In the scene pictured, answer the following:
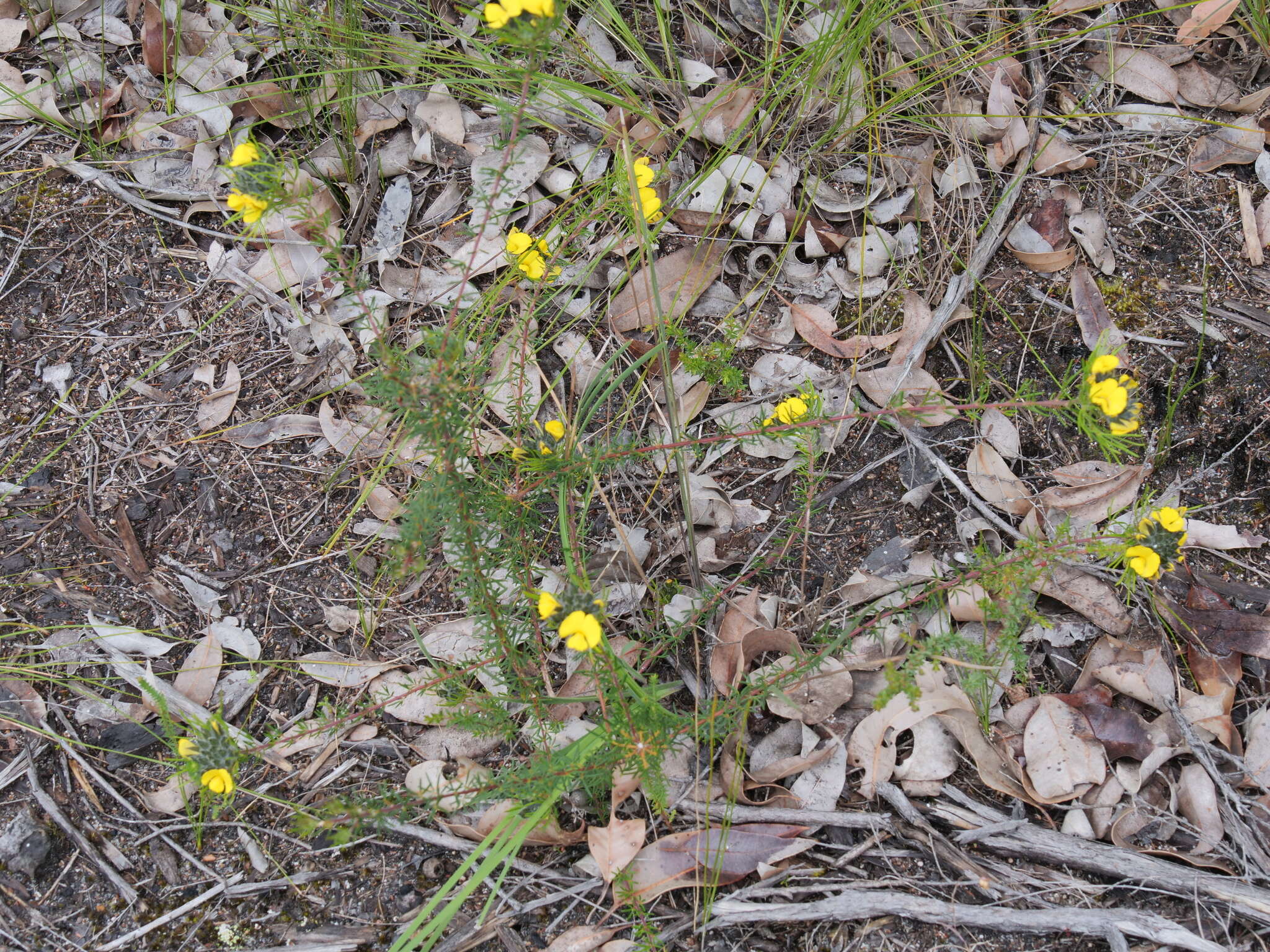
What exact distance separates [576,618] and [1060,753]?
4.27ft

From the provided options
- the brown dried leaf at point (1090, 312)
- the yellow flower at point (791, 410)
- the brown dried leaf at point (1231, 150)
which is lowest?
the brown dried leaf at point (1090, 312)

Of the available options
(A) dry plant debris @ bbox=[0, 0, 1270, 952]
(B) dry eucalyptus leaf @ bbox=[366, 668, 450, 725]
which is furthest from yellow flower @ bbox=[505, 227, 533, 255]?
(B) dry eucalyptus leaf @ bbox=[366, 668, 450, 725]

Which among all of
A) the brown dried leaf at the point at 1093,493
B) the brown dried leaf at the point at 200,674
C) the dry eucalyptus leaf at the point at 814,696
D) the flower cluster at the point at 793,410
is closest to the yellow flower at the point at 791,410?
the flower cluster at the point at 793,410

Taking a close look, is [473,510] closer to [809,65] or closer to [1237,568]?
[809,65]

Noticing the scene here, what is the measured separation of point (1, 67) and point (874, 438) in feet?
10.3

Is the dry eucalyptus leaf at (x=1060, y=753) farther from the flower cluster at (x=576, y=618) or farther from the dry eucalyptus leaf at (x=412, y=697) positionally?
the dry eucalyptus leaf at (x=412, y=697)

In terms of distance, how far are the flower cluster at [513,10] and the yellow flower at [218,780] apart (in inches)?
58.9

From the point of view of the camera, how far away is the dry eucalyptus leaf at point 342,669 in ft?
7.54

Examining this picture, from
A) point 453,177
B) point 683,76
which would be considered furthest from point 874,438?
point 453,177

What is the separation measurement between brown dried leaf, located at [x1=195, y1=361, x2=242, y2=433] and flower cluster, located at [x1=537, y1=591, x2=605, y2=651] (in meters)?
1.44

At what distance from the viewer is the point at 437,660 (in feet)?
6.90

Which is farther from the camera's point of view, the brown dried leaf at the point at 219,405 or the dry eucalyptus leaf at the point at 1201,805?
the brown dried leaf at the point at 219,405

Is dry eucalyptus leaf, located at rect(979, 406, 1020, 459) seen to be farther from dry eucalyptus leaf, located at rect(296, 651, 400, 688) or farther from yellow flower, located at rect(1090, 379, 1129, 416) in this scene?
dry eucalyptus leaf, located at rect(296, 651, 400, 688)

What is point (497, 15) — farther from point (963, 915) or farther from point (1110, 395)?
point (963, 915)
